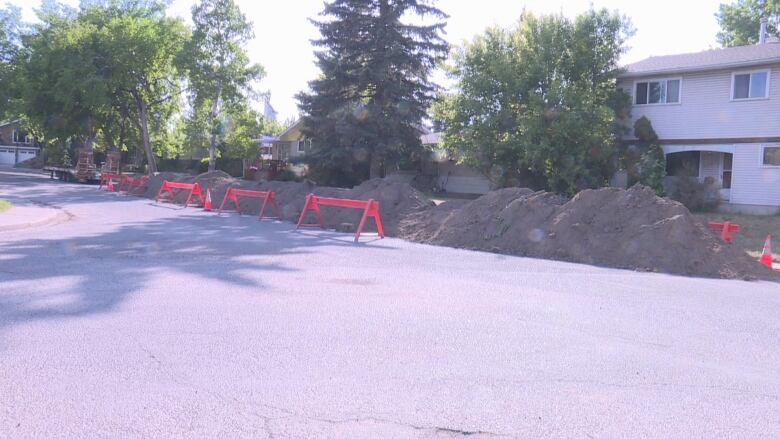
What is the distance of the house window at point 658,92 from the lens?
26.5m

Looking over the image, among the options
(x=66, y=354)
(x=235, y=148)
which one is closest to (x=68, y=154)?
(x=235, y=148)

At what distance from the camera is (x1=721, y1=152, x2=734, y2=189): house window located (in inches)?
1042

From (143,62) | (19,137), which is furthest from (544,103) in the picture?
(19,137)

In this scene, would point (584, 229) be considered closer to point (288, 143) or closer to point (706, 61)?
point (706, 61)

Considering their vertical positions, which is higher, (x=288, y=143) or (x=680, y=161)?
(x=288, y=143)

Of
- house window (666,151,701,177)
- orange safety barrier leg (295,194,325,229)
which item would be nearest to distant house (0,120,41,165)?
orange safety barrier leg (295,194,325,229)

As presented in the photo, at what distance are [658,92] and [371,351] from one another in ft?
80.3

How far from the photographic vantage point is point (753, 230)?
20578 mm

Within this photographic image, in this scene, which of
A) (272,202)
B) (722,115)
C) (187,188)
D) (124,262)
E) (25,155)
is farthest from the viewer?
(25,155)

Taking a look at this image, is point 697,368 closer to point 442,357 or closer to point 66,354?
point 442,357

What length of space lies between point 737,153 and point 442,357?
23.2 meters

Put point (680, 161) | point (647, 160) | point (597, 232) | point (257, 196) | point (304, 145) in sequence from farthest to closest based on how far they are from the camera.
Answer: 1. point (304, 145)
2. point (680, 161)
3. point (647, 160)
4. point (257, 196)
5. point (597, 232)

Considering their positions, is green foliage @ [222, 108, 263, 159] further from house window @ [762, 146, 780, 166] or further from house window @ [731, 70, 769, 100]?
house window @ [762, 146, 780, 166]

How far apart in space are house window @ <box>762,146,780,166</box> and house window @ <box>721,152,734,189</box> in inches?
74.4
